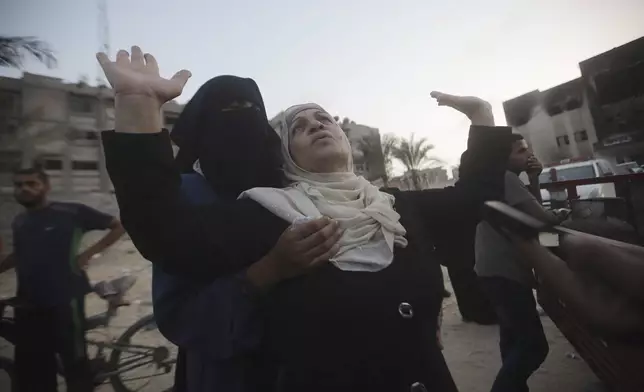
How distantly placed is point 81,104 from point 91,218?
11.4 inches

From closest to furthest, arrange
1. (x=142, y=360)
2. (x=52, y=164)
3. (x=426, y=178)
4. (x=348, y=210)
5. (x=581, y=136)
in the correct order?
1. (x=348, y=210)
2. (x=52, y=164)
3. (x=581, y=136)
4. (x=426, y=178)
5. (x=142, y=360)

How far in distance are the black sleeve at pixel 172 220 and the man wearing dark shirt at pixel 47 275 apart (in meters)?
0.40

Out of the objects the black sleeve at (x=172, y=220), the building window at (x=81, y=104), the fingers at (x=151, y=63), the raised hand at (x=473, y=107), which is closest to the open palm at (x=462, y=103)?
the raised hand at (x=473, y=107)

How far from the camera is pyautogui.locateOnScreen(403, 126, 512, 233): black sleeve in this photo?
2.38ft

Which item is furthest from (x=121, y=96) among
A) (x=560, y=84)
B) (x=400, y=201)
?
(x=560, y=84)

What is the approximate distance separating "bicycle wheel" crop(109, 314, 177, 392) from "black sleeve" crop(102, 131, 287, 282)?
668 mm

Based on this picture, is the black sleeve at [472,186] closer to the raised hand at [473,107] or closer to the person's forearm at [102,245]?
the raised hand at [473,107]

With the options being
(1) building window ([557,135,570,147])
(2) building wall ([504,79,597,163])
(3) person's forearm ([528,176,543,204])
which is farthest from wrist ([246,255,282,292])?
(1) building window ([557,135,570,147])

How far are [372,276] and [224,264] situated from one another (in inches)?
10.8

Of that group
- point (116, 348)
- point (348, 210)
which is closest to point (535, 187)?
point (348, 210)

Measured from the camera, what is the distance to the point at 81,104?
2.53ft

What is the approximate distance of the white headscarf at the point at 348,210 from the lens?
0.59 meters

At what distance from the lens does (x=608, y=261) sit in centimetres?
48

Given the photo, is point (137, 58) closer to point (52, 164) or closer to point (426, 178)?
point (52, 164)
